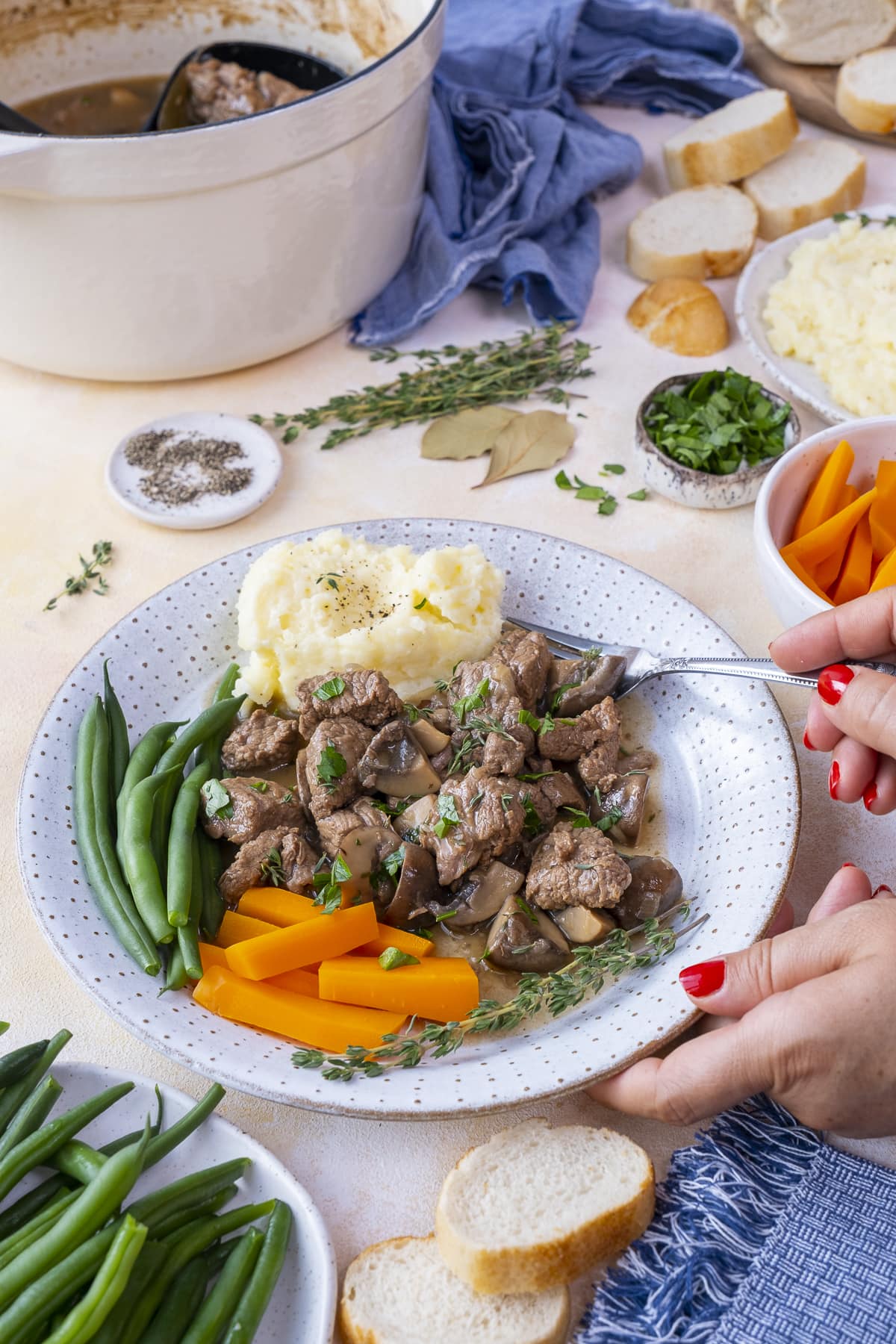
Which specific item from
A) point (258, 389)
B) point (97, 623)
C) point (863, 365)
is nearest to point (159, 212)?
point (258, 389)

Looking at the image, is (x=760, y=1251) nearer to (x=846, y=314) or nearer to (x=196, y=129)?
(x=846, y=314)

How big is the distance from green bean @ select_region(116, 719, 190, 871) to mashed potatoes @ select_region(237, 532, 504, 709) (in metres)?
0.28

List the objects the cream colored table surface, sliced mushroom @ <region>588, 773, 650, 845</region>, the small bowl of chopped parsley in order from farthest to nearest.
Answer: the small bowl of chopped parsley, sliced mushroom @ <region>588, 773, 650, 845</region>, the cream colored table surface

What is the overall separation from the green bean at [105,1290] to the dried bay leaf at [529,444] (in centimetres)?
292

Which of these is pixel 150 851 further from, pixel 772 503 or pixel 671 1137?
pixel 772 503

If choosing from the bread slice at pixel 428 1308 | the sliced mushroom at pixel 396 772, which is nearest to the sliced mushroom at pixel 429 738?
the sliced mushroom at pixel 396 772

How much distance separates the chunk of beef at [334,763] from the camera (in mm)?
3002

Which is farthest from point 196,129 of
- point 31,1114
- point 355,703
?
point 31,1114

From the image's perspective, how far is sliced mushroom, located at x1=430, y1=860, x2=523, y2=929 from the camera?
285 centimetres

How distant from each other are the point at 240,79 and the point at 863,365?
2.73 metres

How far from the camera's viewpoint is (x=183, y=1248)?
7.14 feet

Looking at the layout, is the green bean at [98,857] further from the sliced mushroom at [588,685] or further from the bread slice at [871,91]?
the bread slice at [871,91]

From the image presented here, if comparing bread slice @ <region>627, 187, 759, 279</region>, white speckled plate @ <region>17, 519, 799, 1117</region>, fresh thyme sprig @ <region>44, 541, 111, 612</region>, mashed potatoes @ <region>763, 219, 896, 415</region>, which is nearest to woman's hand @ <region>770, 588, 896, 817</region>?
white speckled plate @ <region>17, 519, 799, 1117</region>

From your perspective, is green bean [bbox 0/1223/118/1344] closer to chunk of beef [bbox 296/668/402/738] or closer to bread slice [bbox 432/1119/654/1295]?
bread slice [bbox 432/1119/654/1295]
